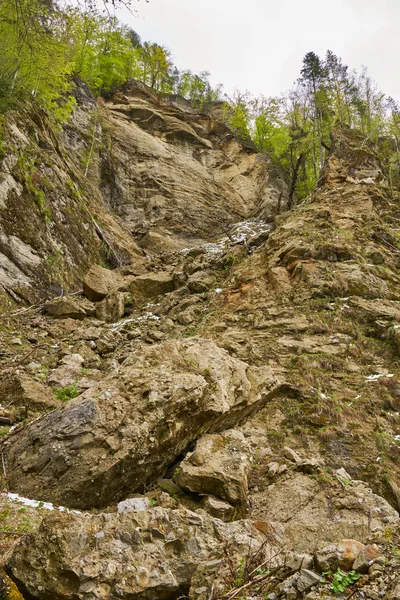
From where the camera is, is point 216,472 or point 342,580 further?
point 216,472

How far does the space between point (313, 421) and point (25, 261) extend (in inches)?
392

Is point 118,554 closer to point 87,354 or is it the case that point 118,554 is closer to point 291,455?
point 291,455

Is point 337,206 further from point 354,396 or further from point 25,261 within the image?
point 25,261

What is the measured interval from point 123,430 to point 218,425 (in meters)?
1.71

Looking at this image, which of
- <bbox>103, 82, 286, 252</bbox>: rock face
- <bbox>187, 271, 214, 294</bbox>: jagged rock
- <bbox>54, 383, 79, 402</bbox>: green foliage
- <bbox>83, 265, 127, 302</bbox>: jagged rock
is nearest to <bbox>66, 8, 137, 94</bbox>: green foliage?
<bbox>103, 82, 286, 252</bbox>: rock face

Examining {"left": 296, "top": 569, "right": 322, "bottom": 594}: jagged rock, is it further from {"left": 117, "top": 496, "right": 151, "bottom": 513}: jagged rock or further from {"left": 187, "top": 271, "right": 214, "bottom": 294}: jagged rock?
{"left": 187, "top": 271, "right": 214, "bottom": 294}: jagged rock

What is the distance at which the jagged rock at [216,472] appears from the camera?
4.54 metres

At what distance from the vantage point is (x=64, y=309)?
11195 mm

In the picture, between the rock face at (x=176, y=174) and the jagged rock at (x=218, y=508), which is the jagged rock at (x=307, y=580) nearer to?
the jagged rock at (x=218, y=508)

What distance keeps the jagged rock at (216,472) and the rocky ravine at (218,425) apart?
2 centimetres

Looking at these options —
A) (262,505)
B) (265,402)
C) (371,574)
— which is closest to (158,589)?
(371,574)

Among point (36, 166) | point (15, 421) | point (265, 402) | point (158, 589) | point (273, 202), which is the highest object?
point (273, 202)

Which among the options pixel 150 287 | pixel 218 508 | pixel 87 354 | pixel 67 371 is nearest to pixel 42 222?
pixel 150 287

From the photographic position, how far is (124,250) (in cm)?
1903
